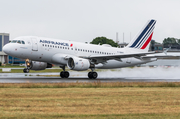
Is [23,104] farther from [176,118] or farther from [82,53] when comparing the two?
[82,53]

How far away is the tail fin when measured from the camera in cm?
4456

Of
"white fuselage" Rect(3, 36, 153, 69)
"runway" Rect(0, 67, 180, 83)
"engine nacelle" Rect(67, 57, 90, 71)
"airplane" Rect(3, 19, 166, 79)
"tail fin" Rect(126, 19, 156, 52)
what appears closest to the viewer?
"runway" Rect(0, 67, 180, 83)

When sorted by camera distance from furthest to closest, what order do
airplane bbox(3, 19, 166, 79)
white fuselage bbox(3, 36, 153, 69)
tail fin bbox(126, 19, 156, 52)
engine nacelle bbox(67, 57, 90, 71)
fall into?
1. tail fin bbox(126, 19, 156, 52)
2. engine nacelle bbox(67, 57, 90, 71)
3. airplane bbox(3, 19, 166, 79)
4. white fuselage bbox(3, 36, 153, 69)

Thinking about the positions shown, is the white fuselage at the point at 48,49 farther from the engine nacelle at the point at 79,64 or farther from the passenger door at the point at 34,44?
the engine nacelle at the point at 79,64

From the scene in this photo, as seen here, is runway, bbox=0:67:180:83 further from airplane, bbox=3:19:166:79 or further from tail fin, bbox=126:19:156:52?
tail fin, bbox=126:19:156:52

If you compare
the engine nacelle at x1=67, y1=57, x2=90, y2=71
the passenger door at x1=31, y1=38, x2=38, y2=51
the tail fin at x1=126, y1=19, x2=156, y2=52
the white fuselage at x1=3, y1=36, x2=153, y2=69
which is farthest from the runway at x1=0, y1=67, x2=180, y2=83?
the tail fin at x1=126, y1=19, x2=156, y2=52

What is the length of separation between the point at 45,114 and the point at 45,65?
1078 inches

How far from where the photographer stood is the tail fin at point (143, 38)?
146ft

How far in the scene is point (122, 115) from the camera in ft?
37.8

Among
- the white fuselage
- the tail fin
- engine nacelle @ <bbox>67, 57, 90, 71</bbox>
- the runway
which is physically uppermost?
the tail fin

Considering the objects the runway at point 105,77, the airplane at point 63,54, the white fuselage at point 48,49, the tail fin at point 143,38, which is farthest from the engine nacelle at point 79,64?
the tail fin at point 143,38

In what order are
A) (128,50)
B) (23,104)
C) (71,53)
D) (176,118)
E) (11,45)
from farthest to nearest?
(128,50) → (71,53) → (11,45) → (23,104) → (176,118)

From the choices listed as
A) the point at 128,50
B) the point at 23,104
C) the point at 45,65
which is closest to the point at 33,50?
the point at 45,65

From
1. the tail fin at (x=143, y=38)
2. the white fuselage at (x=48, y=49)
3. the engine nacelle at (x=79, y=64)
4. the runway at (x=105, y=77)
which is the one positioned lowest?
the runway at (x=105, y=77)
